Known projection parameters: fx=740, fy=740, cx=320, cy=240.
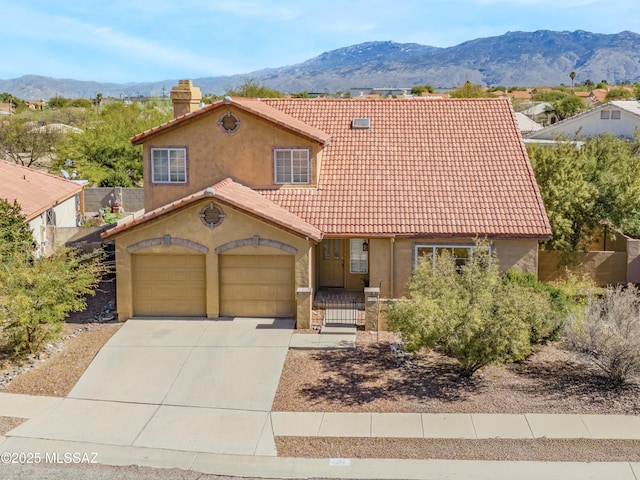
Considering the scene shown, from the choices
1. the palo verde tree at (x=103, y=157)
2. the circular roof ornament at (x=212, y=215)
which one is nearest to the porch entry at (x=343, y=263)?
the circular roof ornament at (x=212, y=215)

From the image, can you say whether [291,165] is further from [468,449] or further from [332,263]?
[468,449]

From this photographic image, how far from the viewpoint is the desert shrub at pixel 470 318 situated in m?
16.0

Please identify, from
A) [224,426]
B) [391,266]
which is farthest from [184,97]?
[224,426]

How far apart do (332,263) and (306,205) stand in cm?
218

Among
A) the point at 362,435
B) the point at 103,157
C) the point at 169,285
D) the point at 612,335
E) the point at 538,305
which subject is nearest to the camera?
the point at 362,435

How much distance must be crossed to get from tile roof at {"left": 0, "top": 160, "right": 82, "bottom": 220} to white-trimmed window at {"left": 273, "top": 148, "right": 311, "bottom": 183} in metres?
10.1

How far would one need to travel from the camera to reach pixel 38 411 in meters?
16.2

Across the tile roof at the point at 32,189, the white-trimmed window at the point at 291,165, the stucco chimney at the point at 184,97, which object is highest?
the stucco chimney at the point at 184,97

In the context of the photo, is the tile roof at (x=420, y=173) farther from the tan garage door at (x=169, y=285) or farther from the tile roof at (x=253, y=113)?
the tan garage door at (x=169, y=285)

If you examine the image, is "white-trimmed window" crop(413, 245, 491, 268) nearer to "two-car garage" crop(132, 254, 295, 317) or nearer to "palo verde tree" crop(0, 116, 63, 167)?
"two-car garage" crop(132, 254, 295, 317)

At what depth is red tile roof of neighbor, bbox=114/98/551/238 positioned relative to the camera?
23.2 meters

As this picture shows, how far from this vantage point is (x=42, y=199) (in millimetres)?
31109

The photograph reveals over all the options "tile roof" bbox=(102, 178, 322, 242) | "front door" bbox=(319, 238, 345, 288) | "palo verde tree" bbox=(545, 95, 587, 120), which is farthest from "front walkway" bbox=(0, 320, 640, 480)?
"palo verde tree" bbox=(545, 95, 587, 120)

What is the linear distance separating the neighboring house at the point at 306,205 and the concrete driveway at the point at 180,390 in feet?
4.29
